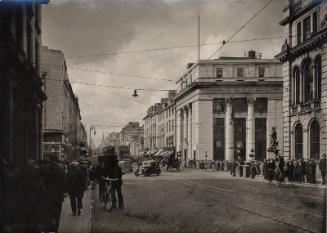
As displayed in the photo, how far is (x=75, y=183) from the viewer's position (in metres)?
12.7

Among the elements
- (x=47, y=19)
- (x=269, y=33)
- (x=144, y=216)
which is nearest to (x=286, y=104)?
(x=269, y=33)

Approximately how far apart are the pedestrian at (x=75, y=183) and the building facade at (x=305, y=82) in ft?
39.8

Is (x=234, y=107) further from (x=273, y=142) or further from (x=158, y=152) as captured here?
(x=158, y=152)

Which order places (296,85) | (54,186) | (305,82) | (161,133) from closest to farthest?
(54,186) → (305,82) → (296,85) → (161,133)

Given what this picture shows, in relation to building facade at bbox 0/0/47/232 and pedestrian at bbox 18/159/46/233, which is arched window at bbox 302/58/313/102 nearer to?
building facade at bbox 0/0/47/232

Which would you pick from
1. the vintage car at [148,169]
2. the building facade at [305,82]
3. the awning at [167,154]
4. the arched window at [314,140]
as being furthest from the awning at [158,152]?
the arched window at [314,140]

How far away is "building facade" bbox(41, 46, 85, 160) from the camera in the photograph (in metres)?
11.9

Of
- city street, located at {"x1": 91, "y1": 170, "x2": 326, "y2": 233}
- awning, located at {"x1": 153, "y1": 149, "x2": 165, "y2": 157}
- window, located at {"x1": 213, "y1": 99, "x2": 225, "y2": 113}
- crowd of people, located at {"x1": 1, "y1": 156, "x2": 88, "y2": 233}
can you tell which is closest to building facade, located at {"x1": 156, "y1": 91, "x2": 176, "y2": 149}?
awning, located at {"x1": 153, "y1": 149, "x2": 165, "y2": 157}

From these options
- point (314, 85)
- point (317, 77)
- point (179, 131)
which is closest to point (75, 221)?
point (314, 85)

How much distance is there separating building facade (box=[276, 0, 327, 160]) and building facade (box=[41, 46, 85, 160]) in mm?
11835

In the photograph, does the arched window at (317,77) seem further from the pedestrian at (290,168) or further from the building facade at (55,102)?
the building facade at (55,102)

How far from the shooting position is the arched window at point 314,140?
22.8 metres

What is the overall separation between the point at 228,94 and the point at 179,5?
15.0 m

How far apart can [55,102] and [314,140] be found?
15.4 meters
